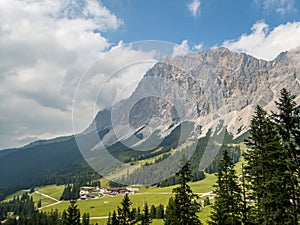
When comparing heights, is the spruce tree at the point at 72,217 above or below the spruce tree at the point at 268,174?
below

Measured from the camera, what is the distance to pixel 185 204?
3019 centimetres

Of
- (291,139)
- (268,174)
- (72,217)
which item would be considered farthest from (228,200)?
(72,217)

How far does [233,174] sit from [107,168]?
51.8 ft

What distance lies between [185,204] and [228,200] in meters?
4.96

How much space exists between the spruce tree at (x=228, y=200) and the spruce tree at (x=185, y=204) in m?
3.09

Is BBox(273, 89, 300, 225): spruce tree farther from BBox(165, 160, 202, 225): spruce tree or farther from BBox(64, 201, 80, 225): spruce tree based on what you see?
BBox(64, 201, 80, 225): spruce tree

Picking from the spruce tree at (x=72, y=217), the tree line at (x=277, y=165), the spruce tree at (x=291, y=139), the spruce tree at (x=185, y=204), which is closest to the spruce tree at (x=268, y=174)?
the tree line at (x=277, y=165)

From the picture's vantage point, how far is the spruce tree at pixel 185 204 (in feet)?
97.3

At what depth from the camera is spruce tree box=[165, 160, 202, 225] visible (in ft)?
97.3

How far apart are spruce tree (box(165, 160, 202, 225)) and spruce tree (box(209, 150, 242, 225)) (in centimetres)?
309

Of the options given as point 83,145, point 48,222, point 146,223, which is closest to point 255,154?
point 83,145

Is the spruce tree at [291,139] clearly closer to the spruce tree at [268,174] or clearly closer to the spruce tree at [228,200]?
the spruce tree at [268,174]

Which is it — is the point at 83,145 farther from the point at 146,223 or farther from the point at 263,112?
the point at 146,223

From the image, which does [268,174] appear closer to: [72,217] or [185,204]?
[185,204]
